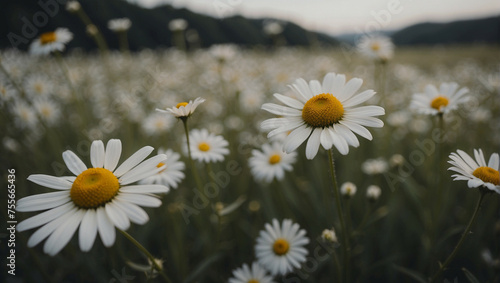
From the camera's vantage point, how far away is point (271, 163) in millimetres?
1973

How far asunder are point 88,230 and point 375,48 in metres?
3.14

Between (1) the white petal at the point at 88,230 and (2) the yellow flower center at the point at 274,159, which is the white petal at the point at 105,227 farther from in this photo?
(2) the yellow flower center at the point at 274,159

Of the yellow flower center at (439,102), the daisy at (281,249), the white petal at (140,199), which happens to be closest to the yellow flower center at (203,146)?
the daisy at (281,249)

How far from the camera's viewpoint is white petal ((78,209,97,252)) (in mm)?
831

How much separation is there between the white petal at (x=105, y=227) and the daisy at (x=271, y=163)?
1066 millimetres

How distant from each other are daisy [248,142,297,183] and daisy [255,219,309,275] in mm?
356

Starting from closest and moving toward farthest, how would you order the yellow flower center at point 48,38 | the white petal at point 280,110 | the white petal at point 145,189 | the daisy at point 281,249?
the white petal at point 145,189
the white petal at point 280,110
the daisy at point 281,249
the yellow flower center at point 48,38

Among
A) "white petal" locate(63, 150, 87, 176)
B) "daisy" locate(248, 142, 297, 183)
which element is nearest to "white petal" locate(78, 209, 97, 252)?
"white petal" locate(63, 150, 87, 176)

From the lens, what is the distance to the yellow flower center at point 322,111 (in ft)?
→ 3.73

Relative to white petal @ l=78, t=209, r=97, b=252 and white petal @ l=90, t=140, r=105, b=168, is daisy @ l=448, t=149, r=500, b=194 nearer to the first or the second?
white petal @ l=78, t=209, r=97, b=252

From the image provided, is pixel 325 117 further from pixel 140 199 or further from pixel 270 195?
pixel 270 195

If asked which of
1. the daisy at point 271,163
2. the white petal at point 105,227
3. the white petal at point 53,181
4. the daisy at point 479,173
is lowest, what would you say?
the daisy at point 271,163

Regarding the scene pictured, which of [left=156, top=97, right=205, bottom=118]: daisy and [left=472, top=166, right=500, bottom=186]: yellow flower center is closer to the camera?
[left=472, top=166, right=500, bottom=186]: yellow flower center

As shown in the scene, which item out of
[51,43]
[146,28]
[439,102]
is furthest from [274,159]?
[146,28]
